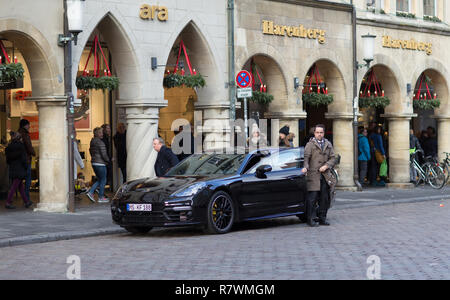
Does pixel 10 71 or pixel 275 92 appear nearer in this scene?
pixel 10 71

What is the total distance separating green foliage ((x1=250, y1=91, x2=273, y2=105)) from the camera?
26.2 meters

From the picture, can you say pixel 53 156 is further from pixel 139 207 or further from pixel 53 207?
pixel 139 207

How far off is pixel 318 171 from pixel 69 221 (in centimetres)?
467

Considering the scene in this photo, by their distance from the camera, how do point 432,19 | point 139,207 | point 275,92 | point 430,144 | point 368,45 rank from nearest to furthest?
1. point 139,207
2. point 275,92
3. point 368,45
4. point 432,19
5. point 430,144

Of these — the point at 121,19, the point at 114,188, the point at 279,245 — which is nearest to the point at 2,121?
the point at 114,188

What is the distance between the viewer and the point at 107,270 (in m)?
11.8

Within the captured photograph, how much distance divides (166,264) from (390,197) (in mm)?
14854

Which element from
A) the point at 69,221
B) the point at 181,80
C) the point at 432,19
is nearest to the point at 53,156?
the point at 69,221

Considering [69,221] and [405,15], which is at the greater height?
[405,15]

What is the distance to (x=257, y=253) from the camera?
44.5ft

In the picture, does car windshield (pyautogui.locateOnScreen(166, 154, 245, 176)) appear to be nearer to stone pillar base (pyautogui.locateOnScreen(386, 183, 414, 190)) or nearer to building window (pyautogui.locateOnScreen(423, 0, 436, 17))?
stone pillar base (pyautogui.locateOnScreen(386, 183, 414, 190))

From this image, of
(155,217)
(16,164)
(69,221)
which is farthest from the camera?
(16,164)

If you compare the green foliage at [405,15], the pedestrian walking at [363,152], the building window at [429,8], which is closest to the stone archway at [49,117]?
the pedestrian walking at [363,152]

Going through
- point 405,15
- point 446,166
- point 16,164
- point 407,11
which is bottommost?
point 446,166
